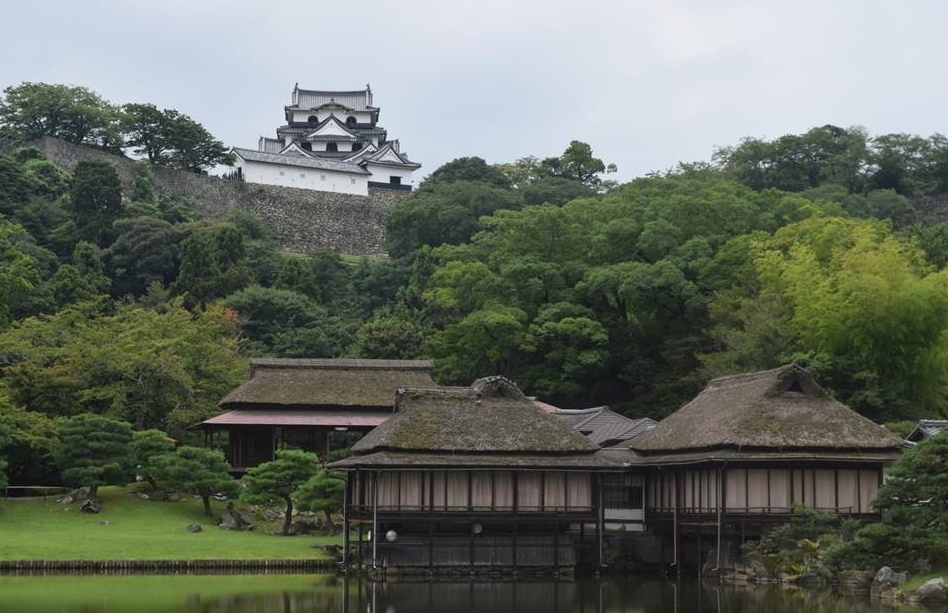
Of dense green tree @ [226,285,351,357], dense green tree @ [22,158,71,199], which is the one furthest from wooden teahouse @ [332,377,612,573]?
dense green tree @ [22,158,71,199]

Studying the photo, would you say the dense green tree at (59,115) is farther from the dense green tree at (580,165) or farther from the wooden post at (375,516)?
the wooden post at (375,516)

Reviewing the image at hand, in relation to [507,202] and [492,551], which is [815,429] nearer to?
[492,551]

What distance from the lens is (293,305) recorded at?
221 feet

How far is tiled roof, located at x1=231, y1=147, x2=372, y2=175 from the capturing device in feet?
305

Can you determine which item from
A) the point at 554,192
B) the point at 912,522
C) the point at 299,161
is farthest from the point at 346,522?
the point at 299,161

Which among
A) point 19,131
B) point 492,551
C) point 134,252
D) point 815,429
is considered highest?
point 19,131

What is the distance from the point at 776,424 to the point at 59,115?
6124 centimetres

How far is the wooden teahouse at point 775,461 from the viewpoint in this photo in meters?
36.0

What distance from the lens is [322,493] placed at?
39.5 meters

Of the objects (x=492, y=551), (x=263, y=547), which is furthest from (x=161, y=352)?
(x=492, y=551)

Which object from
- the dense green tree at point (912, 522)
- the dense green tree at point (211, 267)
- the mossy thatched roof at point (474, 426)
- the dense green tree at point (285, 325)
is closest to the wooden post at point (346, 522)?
the mossy thatched roof at point (474, 426)

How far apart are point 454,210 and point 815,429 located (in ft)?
142

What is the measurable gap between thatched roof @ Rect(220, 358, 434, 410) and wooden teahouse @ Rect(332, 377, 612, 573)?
1047 cm

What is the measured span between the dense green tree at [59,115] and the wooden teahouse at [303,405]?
41.9 m
